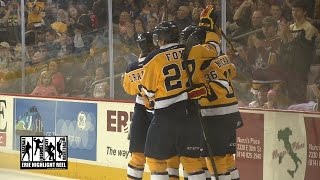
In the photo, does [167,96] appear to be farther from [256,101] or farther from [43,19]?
[43,19]

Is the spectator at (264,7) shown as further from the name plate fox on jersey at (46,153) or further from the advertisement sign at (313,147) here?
the name plate fox on jersey at (46,153)

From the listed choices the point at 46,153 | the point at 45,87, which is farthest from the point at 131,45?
the point at 46,153

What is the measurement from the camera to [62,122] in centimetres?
746

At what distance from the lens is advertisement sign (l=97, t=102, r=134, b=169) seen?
22.2 feet

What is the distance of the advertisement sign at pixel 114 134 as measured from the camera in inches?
266

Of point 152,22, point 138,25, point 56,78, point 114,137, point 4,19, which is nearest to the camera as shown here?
point 114,137

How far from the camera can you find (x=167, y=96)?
519 centimetres

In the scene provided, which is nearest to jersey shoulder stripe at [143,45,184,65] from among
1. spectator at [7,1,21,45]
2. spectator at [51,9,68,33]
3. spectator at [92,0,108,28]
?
spectator at [92,0,108,28]

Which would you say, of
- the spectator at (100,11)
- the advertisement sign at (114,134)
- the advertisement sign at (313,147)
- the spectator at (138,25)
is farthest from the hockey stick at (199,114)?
the spectator at (100,11)

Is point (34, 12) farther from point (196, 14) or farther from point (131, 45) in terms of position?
point (196, 14)

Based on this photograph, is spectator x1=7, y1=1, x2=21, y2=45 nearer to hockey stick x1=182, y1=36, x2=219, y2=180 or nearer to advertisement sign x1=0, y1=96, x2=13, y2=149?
advertisement sign x1=0, y1=96, x2=13, y2=149

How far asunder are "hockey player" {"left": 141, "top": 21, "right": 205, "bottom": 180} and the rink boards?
0.74m

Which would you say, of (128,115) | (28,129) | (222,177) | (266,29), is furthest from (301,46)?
(28,129)

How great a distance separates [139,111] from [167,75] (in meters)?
0.73
